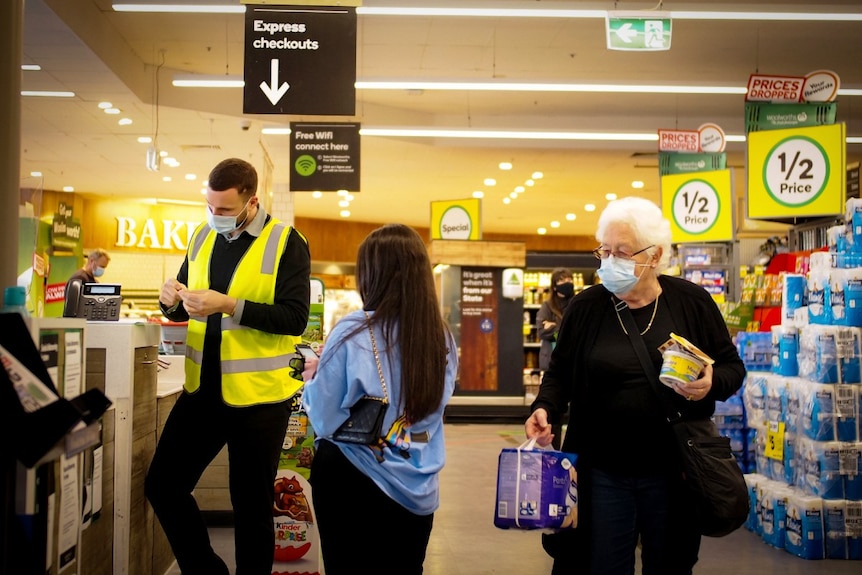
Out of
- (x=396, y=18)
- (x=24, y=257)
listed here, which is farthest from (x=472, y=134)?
(x=24, y=257)

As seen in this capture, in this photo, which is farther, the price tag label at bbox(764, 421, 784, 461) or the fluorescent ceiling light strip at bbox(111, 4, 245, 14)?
the fluorescent ceiling light strip at bbox(111, 4, 245, 14)

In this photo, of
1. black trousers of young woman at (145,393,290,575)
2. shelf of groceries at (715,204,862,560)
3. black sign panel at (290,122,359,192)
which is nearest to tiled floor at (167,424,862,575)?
shelf of groceries at (715,204,862,560)

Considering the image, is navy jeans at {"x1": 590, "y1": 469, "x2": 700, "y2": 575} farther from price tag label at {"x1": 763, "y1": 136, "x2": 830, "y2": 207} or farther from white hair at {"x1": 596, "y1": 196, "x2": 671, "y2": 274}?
price tag label at {"x1": 763, "y1": 136, "x2": 830, "y2": 207}

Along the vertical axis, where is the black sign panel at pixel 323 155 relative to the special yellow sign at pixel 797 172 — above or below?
above

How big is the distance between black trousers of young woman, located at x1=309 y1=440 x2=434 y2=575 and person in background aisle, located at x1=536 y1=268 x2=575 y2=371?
510 centimetres

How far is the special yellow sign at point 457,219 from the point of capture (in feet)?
45.0

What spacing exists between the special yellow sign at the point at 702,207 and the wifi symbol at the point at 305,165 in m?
3.78

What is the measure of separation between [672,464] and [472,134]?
32.3ft

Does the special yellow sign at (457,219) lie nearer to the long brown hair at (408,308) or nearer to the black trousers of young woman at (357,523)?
the long brown hair at (408,308)

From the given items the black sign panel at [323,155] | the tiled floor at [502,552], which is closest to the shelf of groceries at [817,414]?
the tiled floor at [502,552]

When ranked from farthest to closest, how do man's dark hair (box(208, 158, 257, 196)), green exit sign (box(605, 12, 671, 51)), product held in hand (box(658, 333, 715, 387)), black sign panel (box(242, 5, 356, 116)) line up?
1. green exit sign (box(605, 12, 671, 51))
2. black sign panel (box(242, 5, 356, 116))
3. man's dark hair (box(208, 158, 257, 196))
4. product held in hand (box(658, 333, 715, 387))

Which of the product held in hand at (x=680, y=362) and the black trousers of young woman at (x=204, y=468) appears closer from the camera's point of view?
the product held in hand at (x=680, y=362)

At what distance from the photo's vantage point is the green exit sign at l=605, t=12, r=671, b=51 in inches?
260

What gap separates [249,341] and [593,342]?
1.18 metres
